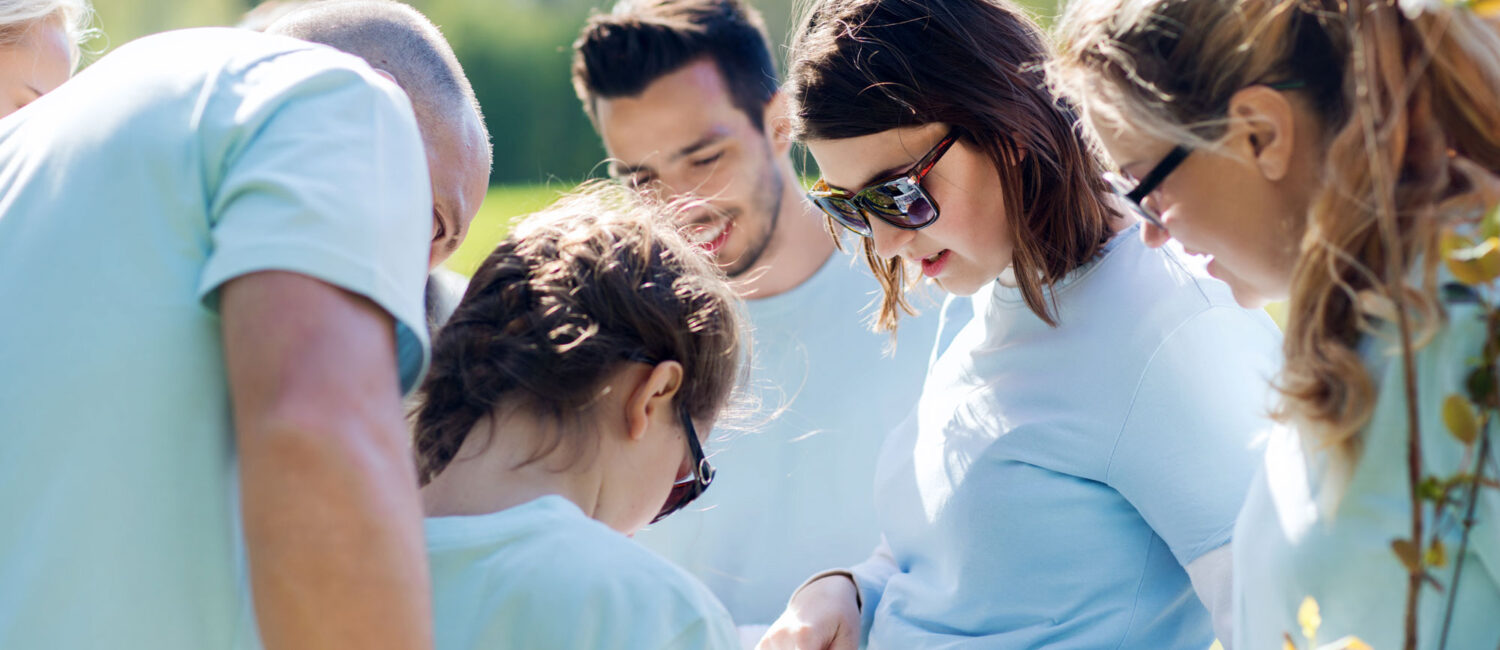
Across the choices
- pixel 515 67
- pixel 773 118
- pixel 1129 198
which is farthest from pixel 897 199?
pixel 515 67

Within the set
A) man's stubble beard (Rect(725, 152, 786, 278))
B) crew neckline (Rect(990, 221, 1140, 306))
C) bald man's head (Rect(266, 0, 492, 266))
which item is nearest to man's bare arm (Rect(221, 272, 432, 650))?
bald man's head (Rect(266, 0, 492, 266))

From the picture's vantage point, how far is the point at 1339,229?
109 cm

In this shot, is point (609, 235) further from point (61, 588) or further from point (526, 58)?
point (526, 58)

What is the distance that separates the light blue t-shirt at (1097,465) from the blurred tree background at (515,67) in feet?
51.1

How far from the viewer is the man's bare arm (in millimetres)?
954

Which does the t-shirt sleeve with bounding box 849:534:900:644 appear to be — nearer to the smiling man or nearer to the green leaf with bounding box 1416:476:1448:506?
the smiling man

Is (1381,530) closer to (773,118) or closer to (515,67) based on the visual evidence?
(773,118)

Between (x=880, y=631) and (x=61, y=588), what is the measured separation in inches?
56.2

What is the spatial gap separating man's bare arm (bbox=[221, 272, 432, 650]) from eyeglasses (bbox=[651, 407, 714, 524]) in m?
0.72

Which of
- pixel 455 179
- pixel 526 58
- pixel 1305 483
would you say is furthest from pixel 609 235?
pixel 526 58

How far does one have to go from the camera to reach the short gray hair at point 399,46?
6.60ft

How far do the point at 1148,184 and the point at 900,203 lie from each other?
0.71m

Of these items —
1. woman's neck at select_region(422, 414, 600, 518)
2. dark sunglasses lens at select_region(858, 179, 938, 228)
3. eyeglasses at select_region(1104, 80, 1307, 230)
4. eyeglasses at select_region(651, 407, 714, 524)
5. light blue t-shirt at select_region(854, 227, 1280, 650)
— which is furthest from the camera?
dark sunglasses lens at select_region(858, 179, 938, 228)

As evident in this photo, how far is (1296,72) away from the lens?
3.89ft
